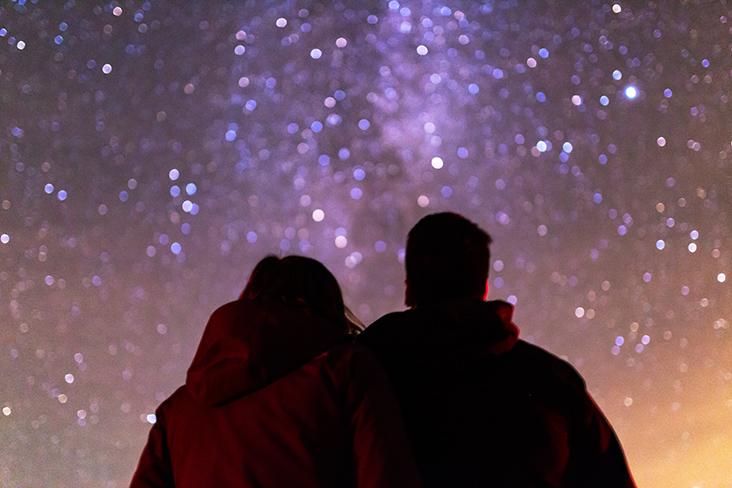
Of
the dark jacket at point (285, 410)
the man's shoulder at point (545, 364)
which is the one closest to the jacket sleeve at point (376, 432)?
the dark jacket at point (285, 410)

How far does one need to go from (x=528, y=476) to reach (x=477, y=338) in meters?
0.21

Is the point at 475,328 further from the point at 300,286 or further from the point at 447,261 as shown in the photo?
the point at 300,286

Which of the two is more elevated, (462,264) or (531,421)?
(462,264)

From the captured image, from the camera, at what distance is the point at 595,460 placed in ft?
4.14

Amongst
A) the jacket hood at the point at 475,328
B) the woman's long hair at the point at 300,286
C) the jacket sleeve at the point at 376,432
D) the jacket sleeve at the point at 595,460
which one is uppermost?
the woman's long hair at the point at 300,286

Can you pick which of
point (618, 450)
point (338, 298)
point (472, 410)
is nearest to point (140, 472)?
point (338, 298)

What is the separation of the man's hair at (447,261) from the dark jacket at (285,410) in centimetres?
14

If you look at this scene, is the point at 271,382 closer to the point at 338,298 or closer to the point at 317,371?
the point at 317,371

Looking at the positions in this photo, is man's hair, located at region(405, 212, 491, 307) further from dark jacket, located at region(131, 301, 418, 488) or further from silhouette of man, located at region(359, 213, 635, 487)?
dark jacket, located at region(131, 301, 418, 488)

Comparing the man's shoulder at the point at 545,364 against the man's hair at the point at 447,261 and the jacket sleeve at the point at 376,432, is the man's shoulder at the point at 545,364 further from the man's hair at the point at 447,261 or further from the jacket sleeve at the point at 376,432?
the jacket sleeve at the point at 376,432

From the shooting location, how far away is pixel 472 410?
3.97 ft

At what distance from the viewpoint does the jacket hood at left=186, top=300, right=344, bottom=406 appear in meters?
1.21

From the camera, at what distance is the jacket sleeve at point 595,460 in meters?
1.26

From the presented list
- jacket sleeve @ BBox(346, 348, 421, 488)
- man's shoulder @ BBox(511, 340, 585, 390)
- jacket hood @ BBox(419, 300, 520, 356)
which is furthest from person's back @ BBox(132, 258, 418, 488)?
man's shoulder @ BBox(511, 340, 585, 390)
